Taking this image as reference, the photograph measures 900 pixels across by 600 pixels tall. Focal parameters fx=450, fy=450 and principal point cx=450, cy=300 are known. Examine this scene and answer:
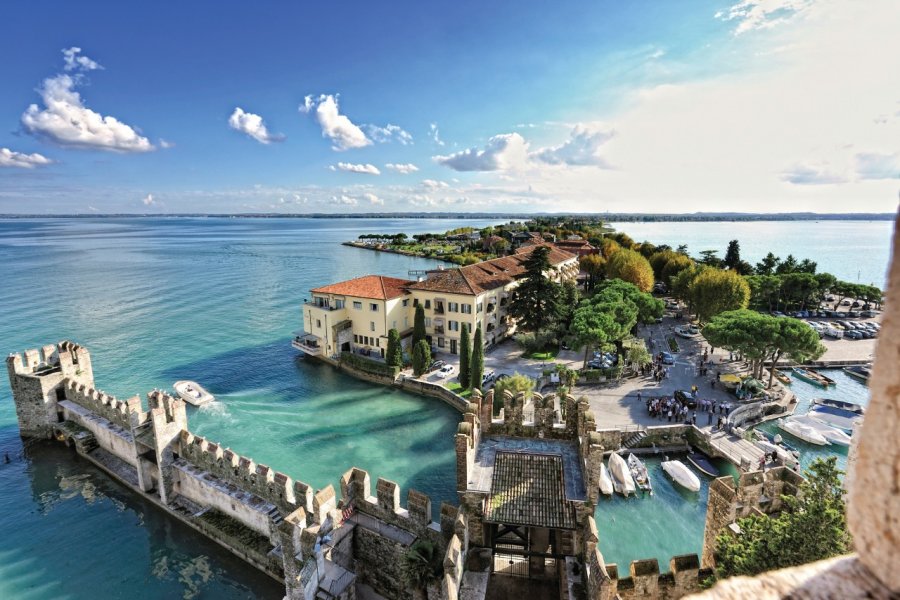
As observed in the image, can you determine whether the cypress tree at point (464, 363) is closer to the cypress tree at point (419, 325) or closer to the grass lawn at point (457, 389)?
the grass lawn at point (457, 389)

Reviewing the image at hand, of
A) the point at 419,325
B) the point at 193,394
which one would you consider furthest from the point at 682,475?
the point at 193,394

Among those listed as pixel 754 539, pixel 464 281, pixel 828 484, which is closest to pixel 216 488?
pixel 754 539

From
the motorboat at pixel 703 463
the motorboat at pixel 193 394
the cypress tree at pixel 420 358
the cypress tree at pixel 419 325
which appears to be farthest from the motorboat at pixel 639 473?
the motorboat at pixel 193 394

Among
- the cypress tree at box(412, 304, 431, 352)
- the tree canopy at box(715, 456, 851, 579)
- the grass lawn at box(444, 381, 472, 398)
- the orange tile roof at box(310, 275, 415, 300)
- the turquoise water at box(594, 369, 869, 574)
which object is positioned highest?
the orange tile roof at box(310, 275, 415, 300)

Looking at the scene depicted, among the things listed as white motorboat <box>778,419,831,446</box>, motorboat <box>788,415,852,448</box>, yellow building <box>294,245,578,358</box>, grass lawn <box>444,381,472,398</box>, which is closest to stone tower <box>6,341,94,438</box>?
yellow building <box>294,245,578,358</box>

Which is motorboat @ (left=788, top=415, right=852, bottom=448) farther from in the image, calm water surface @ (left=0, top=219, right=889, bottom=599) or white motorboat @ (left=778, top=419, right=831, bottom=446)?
calm water surface @ (left=0, top=219, right=889, bottom=599)

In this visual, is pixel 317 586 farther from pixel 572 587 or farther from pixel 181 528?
pixel 181 528

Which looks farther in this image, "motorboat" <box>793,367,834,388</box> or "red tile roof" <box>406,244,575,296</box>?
"red tile roof" <box>406,244,575,296</box>
